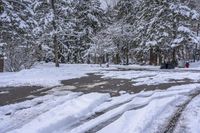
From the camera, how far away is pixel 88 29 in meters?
43.3

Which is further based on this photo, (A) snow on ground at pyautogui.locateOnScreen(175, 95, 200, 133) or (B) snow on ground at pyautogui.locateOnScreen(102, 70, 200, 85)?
(B) snow on ground at pyautogui.locateOnScreen(102, 70, 200, 85)

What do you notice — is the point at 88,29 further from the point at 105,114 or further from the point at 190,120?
the point at 190,120

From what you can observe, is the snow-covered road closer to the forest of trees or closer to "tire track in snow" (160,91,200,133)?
"tire track in snow" (160,91,200,133)

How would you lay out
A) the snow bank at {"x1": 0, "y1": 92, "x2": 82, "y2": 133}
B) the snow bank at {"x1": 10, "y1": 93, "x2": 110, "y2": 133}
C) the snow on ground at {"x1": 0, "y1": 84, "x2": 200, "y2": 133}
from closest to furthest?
the snow bank at {"x1": 10, "y1": 93, "x2": 110, "y2": 133}
the snow on ground at {"x1": 0, "y1": 84, "x2": 200, "y2": 133}
the snow bank at {"x1": 0, "y1": 92, "x2": 82, "y2": 133}

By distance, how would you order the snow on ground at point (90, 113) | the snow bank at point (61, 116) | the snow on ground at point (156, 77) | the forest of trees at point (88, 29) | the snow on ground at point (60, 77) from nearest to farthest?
the snow bank at point (61, 116), the snow on ground at point (90, 113), the snow on ground at point (60, 77), the snow on ground at point (156, 77), the forest of trees at point (88, 29)

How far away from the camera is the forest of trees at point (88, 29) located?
25620mm

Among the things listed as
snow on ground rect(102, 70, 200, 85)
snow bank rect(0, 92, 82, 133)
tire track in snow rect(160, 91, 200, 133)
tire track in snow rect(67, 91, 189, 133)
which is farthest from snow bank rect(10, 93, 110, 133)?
snow on ground rect(102, 70, 200, 85)

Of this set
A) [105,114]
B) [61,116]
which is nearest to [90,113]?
[105,114]

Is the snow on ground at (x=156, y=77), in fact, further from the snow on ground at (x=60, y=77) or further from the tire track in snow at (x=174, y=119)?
the tire track in snow at (x=174, y=119)

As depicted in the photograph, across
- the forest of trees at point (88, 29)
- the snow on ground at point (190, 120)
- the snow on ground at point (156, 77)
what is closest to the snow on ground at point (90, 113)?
the snow on ground at point (190, 120)

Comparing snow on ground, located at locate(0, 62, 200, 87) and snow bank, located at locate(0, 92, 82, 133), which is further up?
snow on ground, located at locate(0, 62, 200, 87)

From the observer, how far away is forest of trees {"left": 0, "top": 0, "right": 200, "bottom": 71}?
25.6m

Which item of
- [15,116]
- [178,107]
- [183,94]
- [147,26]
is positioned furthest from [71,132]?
[147,26]

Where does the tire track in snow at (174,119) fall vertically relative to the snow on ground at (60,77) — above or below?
below
